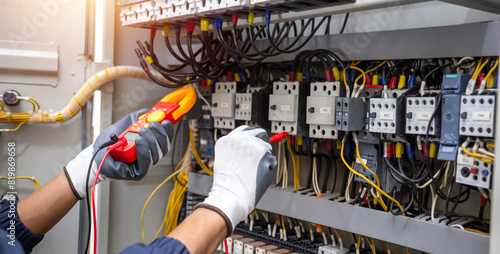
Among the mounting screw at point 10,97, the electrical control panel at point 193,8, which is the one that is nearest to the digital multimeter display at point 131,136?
the electrical control panel at point 193,8

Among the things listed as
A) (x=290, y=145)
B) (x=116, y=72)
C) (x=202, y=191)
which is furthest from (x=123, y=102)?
(x=290, y=145)

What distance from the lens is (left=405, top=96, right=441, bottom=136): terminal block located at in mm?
1396

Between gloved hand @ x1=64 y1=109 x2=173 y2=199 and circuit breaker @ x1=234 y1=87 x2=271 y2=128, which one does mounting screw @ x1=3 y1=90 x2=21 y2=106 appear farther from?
circuit breaker @ x1=234 y1=87 x2=271 y2=128

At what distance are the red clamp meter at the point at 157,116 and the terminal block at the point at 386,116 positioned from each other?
703 millimetres

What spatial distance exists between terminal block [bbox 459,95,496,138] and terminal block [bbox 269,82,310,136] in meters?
0.61

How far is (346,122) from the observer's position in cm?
156

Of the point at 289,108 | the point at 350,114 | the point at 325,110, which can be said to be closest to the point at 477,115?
the point at 350,114

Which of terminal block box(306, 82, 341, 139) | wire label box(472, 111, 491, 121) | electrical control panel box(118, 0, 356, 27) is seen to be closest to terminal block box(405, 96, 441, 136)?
wire label box(472, 111, 491, 121)

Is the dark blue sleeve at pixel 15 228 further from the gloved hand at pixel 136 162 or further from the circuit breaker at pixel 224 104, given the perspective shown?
the circuit breaker at pixel 224 104

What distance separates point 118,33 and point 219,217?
4.45ft

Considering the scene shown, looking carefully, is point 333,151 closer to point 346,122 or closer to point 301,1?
point 346,122

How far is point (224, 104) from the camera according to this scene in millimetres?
1978

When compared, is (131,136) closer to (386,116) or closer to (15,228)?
(15,228)

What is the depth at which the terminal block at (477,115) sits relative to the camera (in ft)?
4.10
